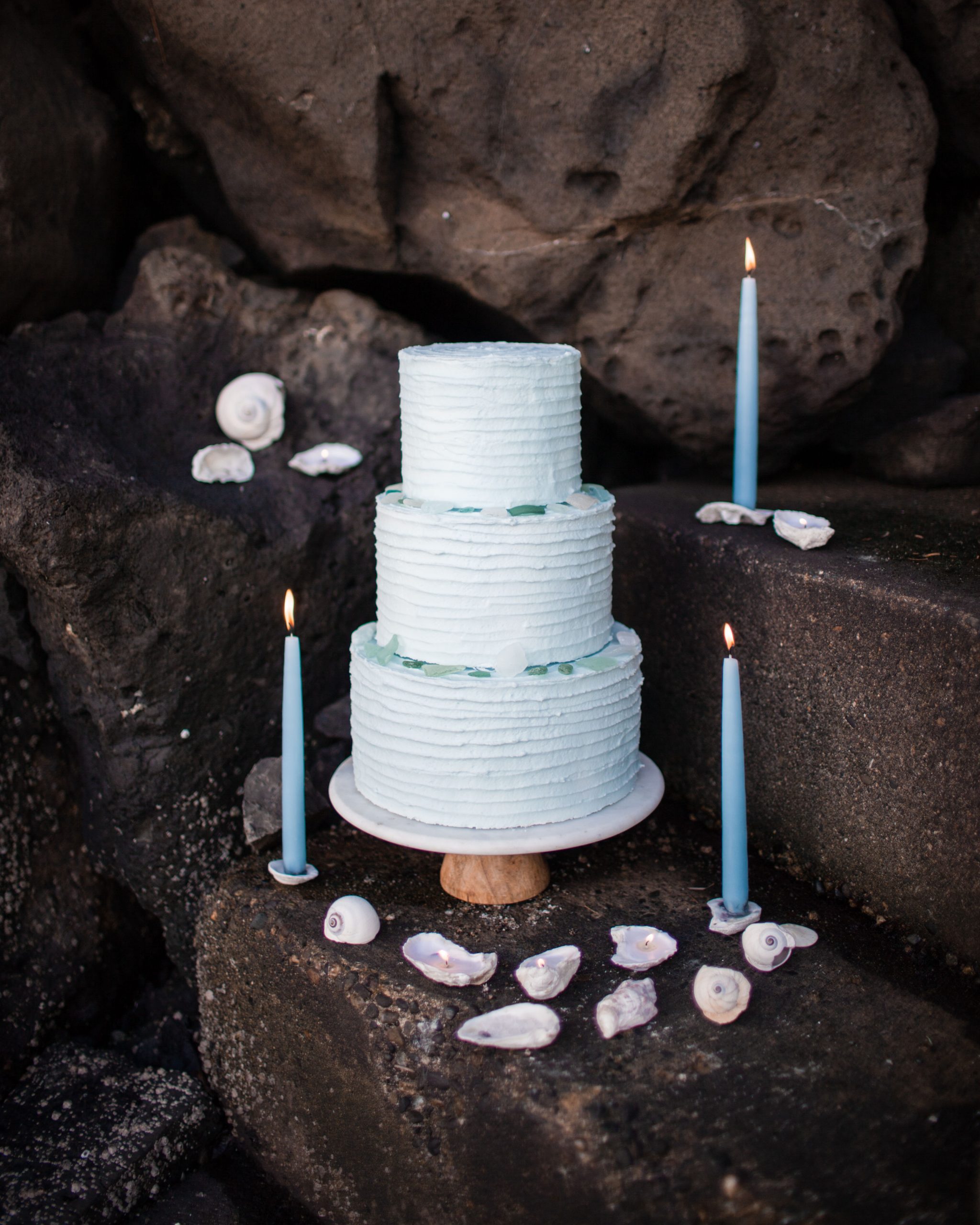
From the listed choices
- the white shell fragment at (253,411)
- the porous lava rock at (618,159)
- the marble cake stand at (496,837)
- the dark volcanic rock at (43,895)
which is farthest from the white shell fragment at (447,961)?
the porous lava rock at (618,159)

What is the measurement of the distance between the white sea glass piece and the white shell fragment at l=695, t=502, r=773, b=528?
2.10 feet

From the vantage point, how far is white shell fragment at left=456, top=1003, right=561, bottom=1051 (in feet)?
5.16

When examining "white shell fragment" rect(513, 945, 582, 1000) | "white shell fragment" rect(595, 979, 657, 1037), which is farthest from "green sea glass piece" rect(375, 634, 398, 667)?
"white shell fragment" rect(595, 979, 657, 1037)

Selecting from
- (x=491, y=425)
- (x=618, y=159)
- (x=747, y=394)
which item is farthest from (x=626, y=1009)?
(x=618, y=159)

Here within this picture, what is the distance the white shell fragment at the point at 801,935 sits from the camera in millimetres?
1773

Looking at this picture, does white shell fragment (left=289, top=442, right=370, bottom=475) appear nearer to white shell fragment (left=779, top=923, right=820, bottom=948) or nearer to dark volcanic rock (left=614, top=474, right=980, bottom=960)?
dark volcanic rock (left=614, top=474, right=980, bottom=960)

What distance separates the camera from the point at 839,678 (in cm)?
189

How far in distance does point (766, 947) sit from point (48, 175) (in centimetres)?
208

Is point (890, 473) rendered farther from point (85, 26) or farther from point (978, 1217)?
point (85, 26)

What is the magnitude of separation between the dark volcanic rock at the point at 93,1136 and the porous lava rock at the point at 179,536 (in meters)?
0.30

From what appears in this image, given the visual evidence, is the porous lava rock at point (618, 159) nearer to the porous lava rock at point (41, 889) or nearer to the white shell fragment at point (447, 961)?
the porous lava rock at point (41, 889)

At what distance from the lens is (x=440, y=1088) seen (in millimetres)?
1594

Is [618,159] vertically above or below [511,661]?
above

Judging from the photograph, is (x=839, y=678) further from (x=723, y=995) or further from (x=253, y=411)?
(x=253, y=411)
